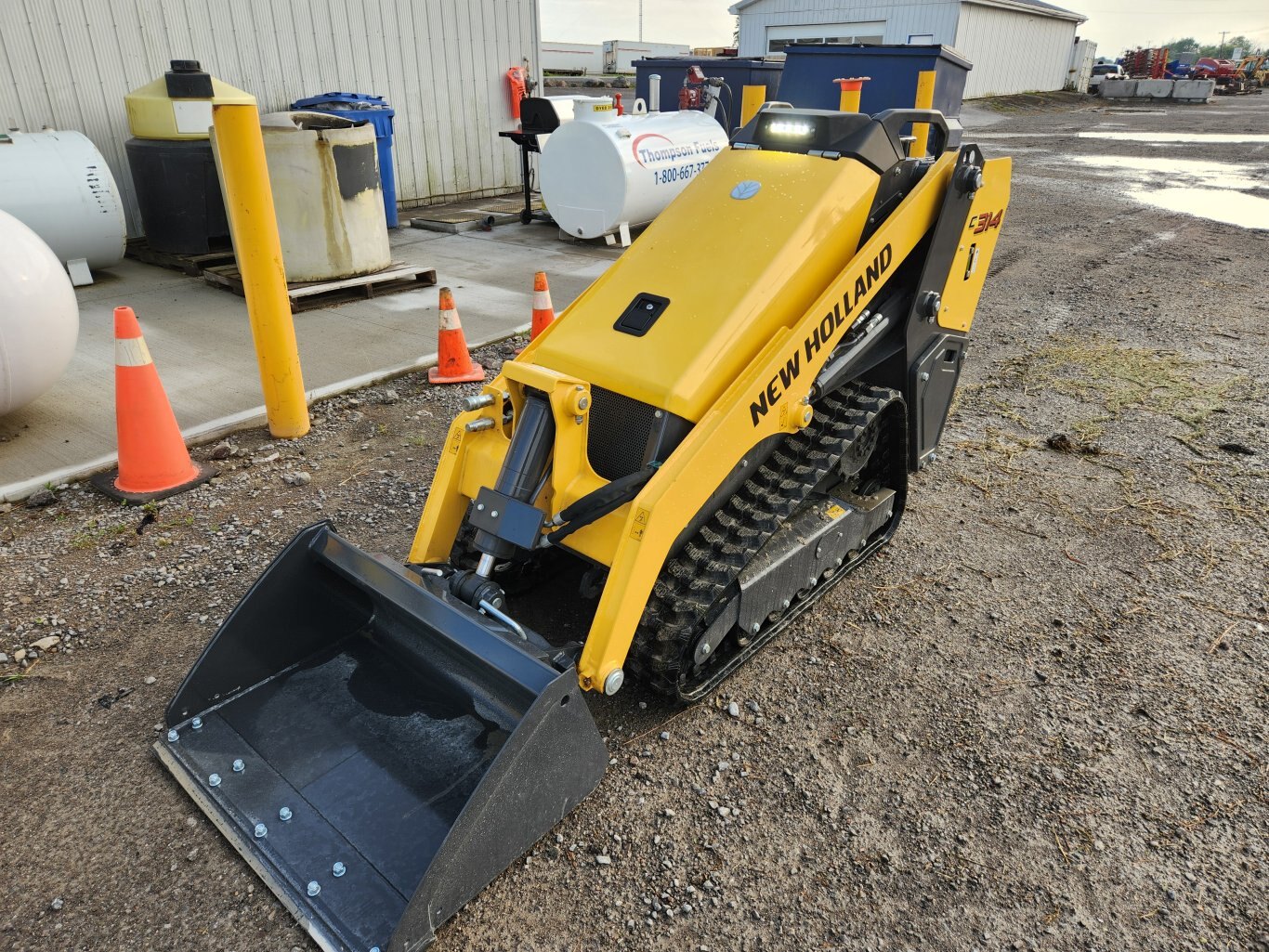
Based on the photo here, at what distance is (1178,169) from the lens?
16.7 metres

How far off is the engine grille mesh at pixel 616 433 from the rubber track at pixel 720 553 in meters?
0.34

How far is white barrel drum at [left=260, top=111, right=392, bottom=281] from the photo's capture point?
6.80 meters

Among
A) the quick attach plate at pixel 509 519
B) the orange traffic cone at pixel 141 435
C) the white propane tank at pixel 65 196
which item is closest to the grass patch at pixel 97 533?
the orange traffic cone at pixel 141 435

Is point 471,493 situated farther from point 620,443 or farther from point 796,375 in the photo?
point 796,375

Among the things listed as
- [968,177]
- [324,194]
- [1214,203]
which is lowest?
[1214,203]

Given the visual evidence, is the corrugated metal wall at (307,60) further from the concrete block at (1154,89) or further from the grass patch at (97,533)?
the concrete block at (1154,89)

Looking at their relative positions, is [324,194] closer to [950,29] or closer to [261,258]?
[261,258]

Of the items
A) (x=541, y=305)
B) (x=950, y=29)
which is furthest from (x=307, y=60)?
(x=950, y=29)

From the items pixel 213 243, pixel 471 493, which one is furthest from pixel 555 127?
pixel 471 493

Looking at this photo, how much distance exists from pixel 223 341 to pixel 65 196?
2249 millimetres

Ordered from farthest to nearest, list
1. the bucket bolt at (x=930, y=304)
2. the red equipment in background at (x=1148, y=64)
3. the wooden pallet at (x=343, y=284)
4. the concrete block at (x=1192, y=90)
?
the red equipment in background at (x=1148, y=64), the concrete block at (x=1192, y=90), the wooden pallet at (x=343, y=284), the bucket bolt at (x=930, y=304)

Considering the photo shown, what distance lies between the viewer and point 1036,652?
10.9ft

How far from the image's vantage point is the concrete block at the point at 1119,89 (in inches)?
1508

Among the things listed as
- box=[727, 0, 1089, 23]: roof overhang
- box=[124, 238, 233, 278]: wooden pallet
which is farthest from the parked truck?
box=[124, 238, 233, 278]: wooden pallet
